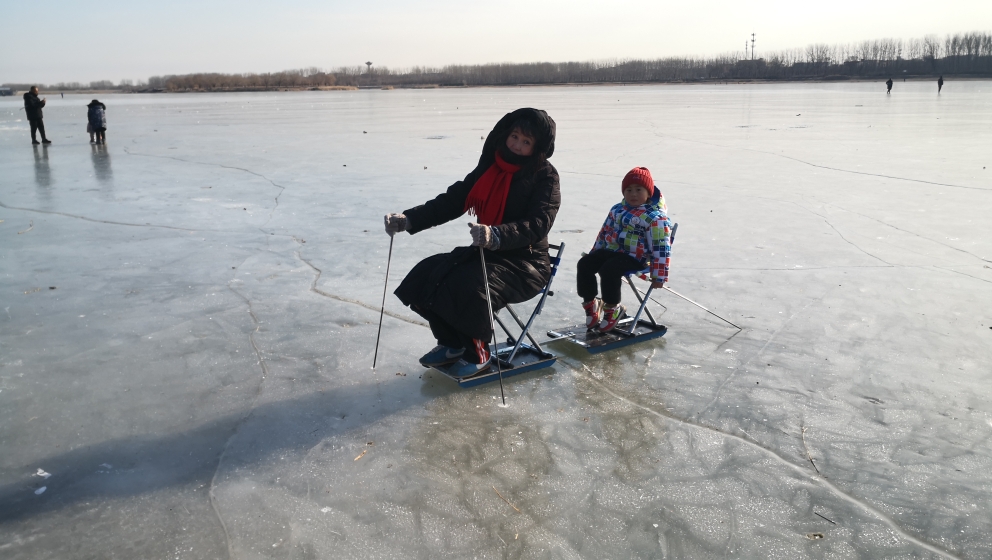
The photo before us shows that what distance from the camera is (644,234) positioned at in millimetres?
4582

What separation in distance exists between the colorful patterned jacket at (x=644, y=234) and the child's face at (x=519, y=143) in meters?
0.83

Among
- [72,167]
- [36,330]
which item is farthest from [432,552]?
[72,167]

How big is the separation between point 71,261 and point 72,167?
894 centimetres

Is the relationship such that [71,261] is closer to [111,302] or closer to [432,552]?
[111,302]

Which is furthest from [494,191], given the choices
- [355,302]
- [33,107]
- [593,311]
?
[33,107]

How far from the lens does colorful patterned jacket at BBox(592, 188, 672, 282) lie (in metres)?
4.48

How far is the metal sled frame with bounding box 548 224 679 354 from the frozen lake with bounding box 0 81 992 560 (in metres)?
0.09

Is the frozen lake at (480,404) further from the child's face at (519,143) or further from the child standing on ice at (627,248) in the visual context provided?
the child's face at (519,143)

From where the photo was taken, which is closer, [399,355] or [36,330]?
[399,355]

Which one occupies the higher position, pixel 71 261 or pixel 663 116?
pixel 663 116

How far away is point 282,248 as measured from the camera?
7.23 metres

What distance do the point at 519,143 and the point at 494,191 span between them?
0.95ft

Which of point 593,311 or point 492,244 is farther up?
point 492,244

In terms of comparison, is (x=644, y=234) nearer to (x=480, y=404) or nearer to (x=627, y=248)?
(x=627, y=248)
